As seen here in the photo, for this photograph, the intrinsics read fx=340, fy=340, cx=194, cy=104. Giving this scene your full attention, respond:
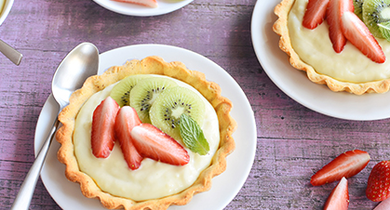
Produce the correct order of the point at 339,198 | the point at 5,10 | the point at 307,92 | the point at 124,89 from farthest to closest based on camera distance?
the point at 307,92 < the point at 339,198 < the point at 124,89 < the point at 5,10

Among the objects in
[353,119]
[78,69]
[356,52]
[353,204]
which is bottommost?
[353,204]

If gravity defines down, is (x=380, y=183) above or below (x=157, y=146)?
below

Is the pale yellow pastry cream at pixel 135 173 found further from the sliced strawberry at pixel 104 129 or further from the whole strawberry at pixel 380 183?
the whole strawberry at pixel 380 183

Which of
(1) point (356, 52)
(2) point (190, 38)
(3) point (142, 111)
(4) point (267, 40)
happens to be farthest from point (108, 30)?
(1) point (356, 52)

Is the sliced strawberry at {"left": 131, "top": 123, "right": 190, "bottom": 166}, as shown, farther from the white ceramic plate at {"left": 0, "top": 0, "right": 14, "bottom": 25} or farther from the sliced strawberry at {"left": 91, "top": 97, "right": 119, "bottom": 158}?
the white ceramic plate at {"left": 0, "top": 0, "right": 14, "bottom": 25}

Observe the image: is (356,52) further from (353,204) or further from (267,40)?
(353,204)

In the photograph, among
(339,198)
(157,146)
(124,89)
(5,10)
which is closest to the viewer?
(157,146)

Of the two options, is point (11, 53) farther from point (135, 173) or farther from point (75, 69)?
point (135, 173)

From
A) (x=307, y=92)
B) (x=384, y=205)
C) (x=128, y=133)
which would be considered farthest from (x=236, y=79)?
(x=384, y=205)
